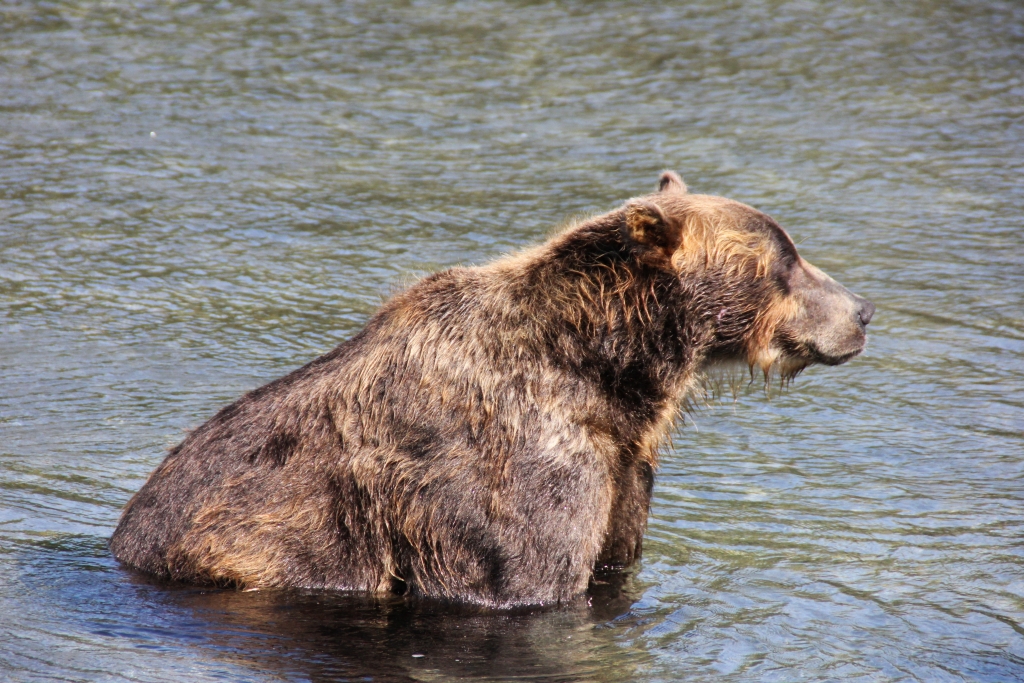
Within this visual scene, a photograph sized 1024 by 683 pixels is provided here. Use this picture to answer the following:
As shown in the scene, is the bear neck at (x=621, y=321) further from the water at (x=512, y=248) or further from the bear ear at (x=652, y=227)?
the water at (x=512, y=248)

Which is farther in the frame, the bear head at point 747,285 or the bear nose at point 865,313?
the bear nose at point 865,313

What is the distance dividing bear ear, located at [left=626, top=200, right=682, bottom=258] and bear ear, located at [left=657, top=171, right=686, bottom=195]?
55cm

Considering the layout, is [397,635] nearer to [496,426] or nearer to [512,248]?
[496,426]

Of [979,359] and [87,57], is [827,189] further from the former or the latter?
[87,57]

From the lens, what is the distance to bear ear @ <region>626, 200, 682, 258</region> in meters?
5.82

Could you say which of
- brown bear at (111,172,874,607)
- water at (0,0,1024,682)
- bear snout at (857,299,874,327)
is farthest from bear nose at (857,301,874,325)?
water at (0,0,1024,682)

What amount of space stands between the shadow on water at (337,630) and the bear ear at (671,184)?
6.43ft

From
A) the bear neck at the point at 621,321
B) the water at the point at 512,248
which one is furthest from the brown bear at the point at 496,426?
the water at the point at 512,248

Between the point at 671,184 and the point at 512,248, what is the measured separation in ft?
4.09

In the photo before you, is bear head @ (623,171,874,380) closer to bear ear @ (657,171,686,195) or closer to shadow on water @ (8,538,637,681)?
bear ear @ (657,171,686,195)

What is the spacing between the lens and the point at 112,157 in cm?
1273

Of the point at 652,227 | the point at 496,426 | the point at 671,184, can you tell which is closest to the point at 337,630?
the point at 496,426

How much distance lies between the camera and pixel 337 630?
581 centimetres

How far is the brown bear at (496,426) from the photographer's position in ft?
19.0
